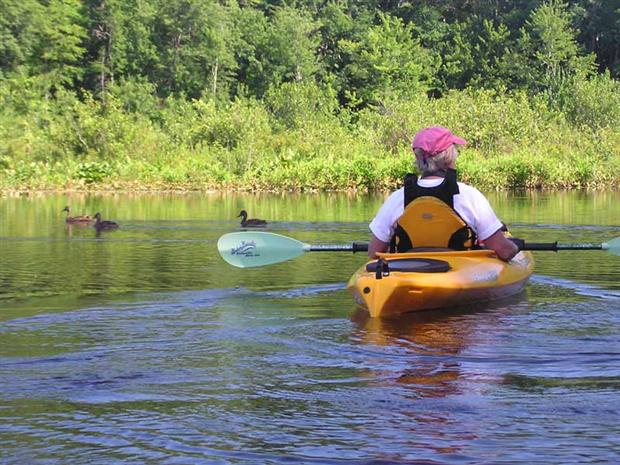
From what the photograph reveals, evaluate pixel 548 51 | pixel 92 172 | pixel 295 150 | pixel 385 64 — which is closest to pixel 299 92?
pixel 385 64

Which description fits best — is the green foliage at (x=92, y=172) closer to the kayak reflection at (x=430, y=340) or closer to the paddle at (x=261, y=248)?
the paddle at (x=261, y=248)

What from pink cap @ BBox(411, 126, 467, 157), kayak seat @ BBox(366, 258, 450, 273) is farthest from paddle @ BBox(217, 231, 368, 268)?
pink cap @ BBox(411, 126, 467, 157)

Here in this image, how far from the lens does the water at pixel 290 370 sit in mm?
4387

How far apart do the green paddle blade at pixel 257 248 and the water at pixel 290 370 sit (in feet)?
0.88

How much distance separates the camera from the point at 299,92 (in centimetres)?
4275

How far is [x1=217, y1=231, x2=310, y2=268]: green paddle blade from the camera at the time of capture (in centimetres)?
902

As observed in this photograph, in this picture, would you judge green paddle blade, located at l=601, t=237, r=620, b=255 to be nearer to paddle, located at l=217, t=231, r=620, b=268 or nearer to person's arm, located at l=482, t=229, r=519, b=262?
paddle, located at l=217, t=231, r=620, b=268

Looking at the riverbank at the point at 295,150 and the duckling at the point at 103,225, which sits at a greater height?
the riverbank at the point at 295,150

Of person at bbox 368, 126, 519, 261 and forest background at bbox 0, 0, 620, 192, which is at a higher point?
forest background at bbox 0, 0, 620, 192

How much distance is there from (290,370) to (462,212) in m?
2.20

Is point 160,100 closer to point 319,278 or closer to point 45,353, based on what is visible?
point 319,278

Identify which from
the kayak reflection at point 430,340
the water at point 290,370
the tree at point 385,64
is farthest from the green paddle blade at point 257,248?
the tree at point 385,64

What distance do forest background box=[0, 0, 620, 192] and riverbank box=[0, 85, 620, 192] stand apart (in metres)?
0.07

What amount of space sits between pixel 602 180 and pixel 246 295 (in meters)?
22.7
